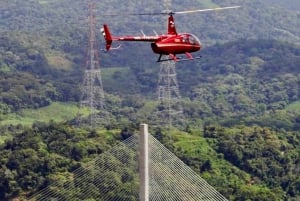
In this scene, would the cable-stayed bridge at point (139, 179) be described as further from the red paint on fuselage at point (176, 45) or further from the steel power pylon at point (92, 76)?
the steel power pylon at point (92, 76)

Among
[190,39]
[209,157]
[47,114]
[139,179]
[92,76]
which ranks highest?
[190,39]

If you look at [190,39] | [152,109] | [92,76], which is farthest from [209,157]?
[152,109]

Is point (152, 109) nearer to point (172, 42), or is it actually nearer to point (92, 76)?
point (92, 76)

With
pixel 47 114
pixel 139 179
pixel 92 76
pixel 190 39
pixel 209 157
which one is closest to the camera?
pixel 190 39

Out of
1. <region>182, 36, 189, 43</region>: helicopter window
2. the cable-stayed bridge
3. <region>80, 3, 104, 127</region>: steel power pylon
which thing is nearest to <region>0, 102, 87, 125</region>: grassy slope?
<region>80, 3, 104, 127</region>: steel power pylon

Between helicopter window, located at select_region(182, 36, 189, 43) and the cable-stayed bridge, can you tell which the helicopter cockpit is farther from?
the cable-stayed bridge

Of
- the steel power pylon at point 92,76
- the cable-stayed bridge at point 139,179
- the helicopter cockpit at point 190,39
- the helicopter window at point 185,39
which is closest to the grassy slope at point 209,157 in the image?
the steel power pylon at point 92,76

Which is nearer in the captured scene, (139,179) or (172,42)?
(172,42)
